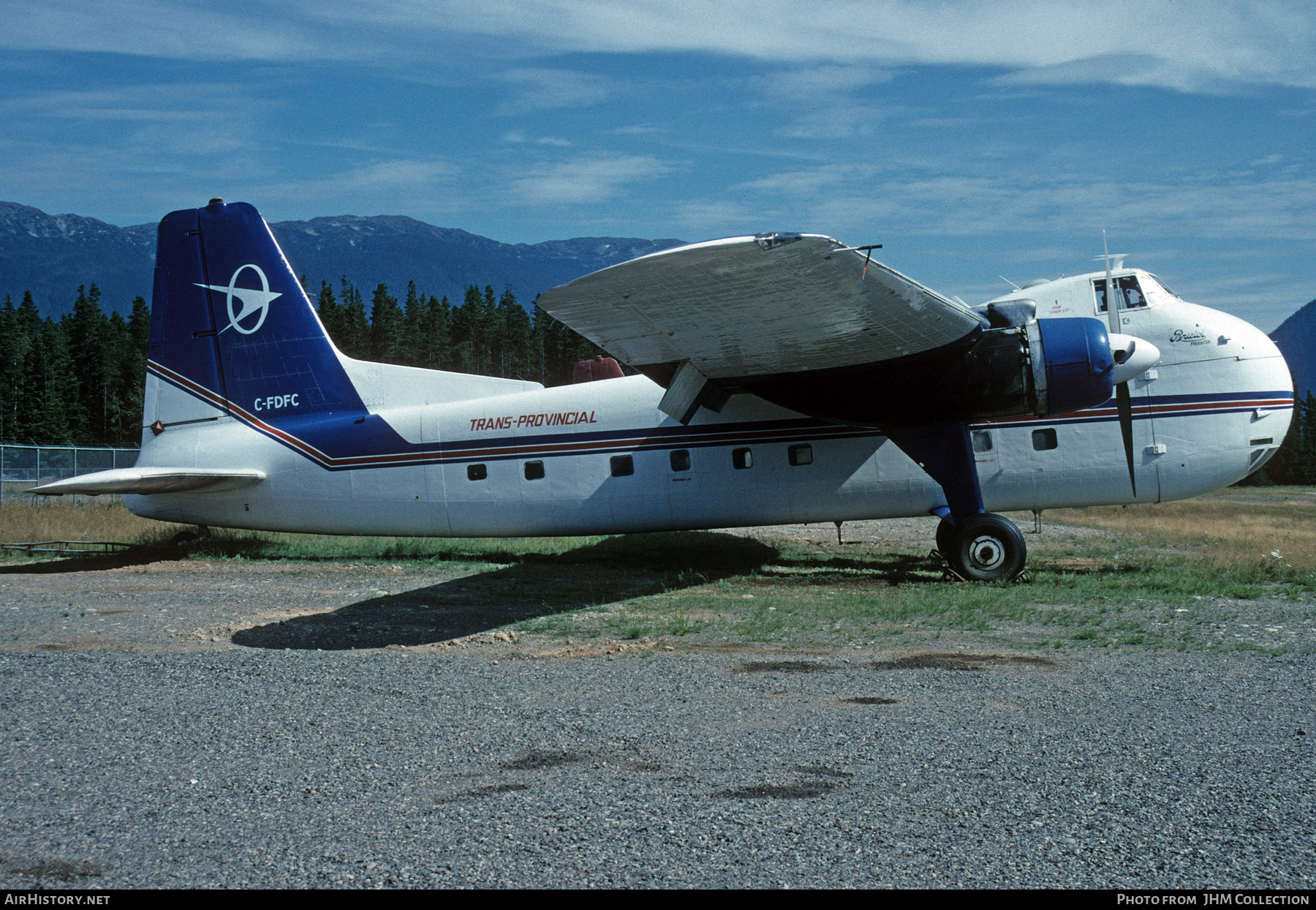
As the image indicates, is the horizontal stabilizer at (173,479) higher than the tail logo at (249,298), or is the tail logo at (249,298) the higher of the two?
the tail logo at (249,298)

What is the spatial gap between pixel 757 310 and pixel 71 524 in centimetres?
1960

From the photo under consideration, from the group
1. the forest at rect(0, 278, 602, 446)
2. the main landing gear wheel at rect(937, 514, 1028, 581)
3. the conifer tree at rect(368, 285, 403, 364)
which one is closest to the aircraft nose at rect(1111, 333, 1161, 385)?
the main landing gear wheel at rect(937, 514, 1028, 581)

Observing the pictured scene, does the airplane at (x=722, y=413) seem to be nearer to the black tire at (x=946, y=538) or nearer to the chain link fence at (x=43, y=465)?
the black tire at (x=946, y=538)

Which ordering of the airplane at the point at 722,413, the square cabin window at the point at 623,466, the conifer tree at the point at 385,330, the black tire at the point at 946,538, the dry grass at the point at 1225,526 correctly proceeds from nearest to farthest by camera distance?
the airplane at the point at 722,413, the black tire at the point at 946,538, the square cabin window at the point at 623,466, the dry grass at the point at 1225,526, the conifer tree at the point at 385,330

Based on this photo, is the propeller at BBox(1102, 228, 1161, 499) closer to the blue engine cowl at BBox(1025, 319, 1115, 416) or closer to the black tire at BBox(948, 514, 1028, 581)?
the blue engine cowl at BBox(1025, 319, 1115, 416)

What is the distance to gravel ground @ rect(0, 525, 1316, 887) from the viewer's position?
3.60 metres

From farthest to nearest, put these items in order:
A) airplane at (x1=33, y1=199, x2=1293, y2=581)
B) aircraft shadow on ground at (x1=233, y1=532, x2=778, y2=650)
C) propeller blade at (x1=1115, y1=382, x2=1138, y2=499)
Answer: propeller blade at (x1=1115, y1=382, x2=1138, y2=499) → airplane at (x1=33, y1=199, x2=1293, y2=581) → aircraft shadow on ground at (x1=233, y1=532, x2=778, y2=650)

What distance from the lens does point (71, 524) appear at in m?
21.8

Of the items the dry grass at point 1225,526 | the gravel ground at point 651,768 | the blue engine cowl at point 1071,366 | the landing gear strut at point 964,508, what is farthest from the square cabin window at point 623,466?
the dry grass at point 1225,526

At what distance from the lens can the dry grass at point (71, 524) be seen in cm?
1964

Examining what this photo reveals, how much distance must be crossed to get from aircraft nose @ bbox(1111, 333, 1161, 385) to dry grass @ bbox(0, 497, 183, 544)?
692 inches

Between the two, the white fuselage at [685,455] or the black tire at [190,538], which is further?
the black tire at [190,538]

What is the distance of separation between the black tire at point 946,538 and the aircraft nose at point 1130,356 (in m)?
2.83

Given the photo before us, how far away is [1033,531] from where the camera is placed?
21.5 m
